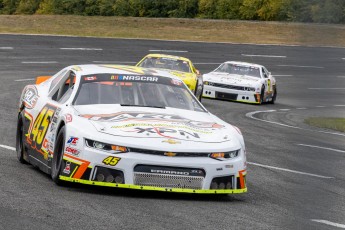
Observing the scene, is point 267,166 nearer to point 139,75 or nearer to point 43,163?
point 139,75

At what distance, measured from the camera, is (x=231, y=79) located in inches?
1148

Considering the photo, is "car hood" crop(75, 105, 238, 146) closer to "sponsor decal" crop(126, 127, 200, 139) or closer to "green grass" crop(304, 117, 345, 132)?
"sponsor decal" crop(126, 127, 200, 139)

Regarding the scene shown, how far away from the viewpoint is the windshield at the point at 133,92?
9.38 metres

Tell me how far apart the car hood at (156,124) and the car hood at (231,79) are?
19.6 m

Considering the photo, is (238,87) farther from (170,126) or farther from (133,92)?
(170,126)

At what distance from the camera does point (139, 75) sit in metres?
9.74

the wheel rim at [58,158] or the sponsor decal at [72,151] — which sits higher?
the sponsor decal at [72,151]

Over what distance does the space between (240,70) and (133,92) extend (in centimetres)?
2138

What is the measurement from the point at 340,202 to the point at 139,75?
239 cm

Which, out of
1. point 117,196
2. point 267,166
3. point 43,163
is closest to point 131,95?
point 43,163

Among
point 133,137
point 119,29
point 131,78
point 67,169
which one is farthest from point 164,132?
point 119,29

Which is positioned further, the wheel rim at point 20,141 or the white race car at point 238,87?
the white race car at point 238,87

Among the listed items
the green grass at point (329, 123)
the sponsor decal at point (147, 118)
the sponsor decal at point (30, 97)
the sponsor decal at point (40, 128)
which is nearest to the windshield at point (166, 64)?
the green grass at point (329, 123)

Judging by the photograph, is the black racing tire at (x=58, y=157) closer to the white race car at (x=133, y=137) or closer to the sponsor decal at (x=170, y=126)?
the white race car at (x=133, y=137)
